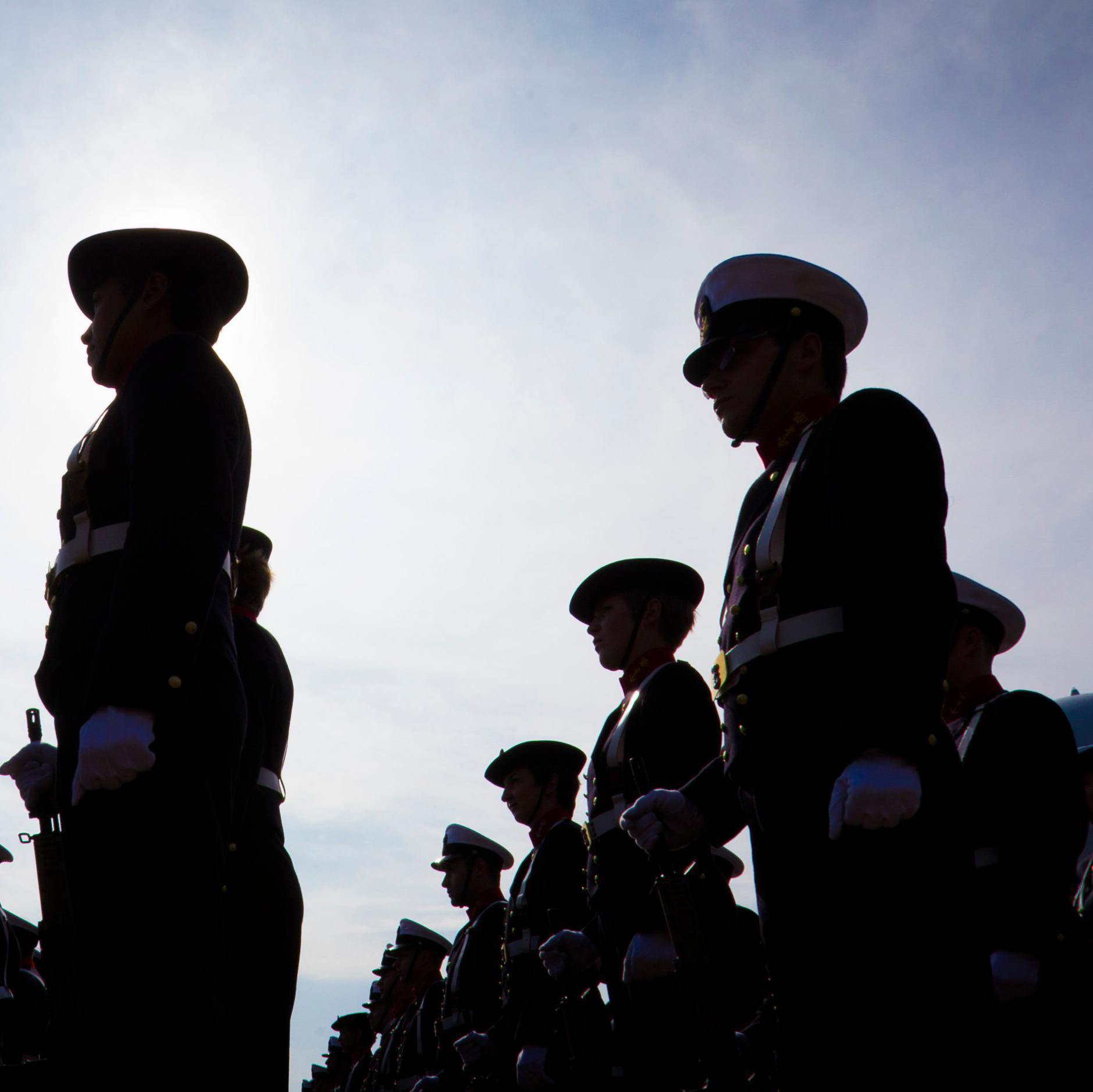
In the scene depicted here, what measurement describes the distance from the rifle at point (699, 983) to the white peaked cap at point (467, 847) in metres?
8.10

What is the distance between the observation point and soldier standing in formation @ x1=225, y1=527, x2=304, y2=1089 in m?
4.77

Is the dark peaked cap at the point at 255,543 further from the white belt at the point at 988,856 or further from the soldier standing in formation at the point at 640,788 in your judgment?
the white belt at the point at 988,856

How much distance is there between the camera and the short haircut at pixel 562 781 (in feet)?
31.4

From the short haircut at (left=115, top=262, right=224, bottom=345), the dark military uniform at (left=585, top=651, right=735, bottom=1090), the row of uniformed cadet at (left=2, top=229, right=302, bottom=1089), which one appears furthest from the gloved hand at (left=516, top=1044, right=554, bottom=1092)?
the short haircut at (left=115, top=262, right=224, bottom=345)

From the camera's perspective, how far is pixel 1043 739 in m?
5.63


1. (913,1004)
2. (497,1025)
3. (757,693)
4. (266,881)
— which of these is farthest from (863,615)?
(497,1025)

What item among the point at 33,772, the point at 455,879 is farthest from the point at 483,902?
the point at 33,772

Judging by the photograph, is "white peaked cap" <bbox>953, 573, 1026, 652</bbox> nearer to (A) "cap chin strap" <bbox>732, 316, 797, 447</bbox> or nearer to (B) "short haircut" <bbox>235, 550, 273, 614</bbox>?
(A) "cap chin strap" <bbox>732, 316, 797, 447</bbox>

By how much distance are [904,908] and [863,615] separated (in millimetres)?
705

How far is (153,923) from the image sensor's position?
3.24 m

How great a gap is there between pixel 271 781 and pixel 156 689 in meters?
2.08

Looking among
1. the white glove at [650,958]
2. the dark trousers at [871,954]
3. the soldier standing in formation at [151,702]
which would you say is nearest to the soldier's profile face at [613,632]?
the white glove at [650,958]

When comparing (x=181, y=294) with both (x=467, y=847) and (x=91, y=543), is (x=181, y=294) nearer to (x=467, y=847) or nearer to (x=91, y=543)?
(x=91, y=543)

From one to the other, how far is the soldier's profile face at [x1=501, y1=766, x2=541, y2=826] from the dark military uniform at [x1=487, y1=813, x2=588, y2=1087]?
0.60 metres
